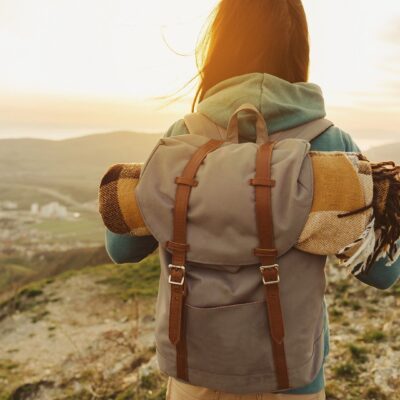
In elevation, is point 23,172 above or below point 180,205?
below

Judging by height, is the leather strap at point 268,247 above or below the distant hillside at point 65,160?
above

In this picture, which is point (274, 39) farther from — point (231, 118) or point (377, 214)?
point (377, 214)

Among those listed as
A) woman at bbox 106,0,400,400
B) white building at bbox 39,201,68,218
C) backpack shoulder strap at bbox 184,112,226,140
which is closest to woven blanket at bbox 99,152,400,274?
woman at bbox 106,0,400,400

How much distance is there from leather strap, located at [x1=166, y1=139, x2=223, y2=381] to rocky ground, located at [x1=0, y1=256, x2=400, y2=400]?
2.61 metres

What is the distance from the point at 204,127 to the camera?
137cm

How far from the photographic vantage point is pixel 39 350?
17.3 feet

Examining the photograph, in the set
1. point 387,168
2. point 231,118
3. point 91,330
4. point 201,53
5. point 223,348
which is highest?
point 201,53

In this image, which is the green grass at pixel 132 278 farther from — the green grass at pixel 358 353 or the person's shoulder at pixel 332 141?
the person's shoulder at pixel 332 141

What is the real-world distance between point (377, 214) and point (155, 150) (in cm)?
64

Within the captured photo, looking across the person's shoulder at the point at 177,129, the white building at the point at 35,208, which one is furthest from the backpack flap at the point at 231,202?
the white building at the point at 35,208

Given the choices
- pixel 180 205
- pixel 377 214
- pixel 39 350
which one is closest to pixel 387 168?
pixel 377 214

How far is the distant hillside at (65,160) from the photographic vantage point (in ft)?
477

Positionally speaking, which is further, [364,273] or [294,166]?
[364,273]

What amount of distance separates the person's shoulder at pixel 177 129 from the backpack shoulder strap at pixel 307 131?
301 millimetres
